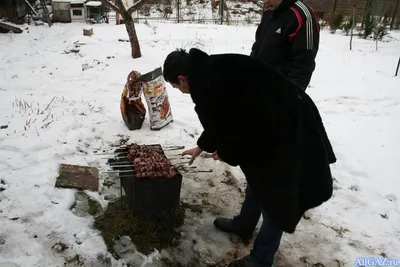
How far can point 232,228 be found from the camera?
9.95ft

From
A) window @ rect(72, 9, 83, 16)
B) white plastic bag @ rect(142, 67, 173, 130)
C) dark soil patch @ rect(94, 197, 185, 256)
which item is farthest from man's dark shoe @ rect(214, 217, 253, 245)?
window @ rect(72, 9, 83, 16)

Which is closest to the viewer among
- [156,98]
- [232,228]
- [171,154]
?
Result: [232,228]

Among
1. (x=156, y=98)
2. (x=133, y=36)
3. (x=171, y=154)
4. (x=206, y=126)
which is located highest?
(x=133, y=36)

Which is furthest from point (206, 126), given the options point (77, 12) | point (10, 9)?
point (77, 12)

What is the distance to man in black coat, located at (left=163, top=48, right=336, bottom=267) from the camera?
5.91ft

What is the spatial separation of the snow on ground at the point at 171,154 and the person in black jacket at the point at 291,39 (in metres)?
1.57

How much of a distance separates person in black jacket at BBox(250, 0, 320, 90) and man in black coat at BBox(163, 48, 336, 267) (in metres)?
0.84

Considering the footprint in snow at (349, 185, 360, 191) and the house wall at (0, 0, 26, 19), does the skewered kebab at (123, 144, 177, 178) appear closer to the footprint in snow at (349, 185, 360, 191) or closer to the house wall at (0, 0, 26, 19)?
the footprint in snow at (349, 185, 360, 191)

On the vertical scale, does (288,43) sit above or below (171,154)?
above

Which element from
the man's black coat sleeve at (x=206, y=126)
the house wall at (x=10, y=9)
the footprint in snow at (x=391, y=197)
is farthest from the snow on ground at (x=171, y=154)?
the house wall at (x=10, y=9)

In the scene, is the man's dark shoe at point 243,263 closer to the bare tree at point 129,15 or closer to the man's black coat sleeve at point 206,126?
the man's black coat sleeve at point 206,126

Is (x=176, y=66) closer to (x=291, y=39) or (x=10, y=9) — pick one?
(x=291, y=39)

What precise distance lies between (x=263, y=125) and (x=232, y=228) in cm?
154

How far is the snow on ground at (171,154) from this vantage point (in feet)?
9.18
